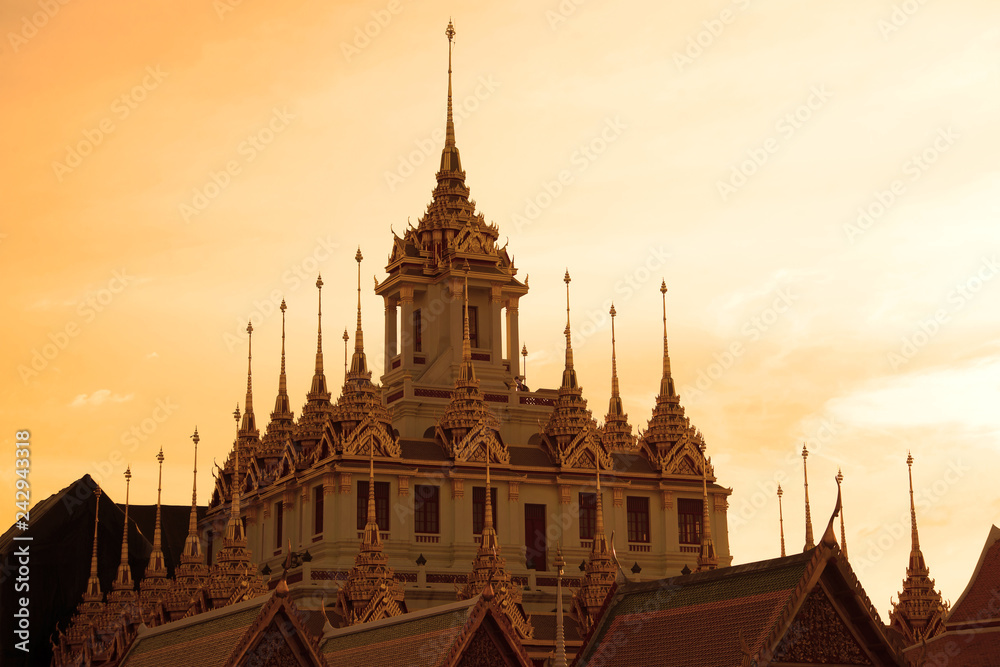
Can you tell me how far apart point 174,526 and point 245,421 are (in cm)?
1611

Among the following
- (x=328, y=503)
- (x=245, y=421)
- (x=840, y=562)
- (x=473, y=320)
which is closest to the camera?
(x=840, y=562)

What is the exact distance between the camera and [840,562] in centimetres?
3145

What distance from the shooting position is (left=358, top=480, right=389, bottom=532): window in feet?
213

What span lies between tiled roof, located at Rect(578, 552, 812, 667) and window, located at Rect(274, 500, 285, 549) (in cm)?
3463

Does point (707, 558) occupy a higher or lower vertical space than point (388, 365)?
lower

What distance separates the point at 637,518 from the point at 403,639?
34.4 meters

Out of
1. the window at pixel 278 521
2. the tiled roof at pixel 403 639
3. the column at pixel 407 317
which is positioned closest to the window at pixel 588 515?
the column at pixel 407 317

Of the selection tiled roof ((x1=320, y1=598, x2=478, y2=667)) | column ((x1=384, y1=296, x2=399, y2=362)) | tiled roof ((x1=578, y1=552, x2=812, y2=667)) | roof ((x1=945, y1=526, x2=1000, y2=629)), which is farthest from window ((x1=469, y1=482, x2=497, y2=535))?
tiled roof ((x1=578, y1=552, x2=812, y2=667))

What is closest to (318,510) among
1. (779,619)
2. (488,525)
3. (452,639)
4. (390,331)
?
(488,525)

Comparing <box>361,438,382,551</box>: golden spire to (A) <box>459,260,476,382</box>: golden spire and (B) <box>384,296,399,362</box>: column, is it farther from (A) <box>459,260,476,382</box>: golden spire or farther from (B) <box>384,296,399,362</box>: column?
(B) <box>384,296,399,362</box>: column

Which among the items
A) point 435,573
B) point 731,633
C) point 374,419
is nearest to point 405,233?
point 374,419

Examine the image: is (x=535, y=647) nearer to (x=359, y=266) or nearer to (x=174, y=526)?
(x=359, y=266)

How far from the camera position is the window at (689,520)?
230 feet

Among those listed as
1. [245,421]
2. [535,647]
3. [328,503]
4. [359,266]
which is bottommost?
[535,647]
